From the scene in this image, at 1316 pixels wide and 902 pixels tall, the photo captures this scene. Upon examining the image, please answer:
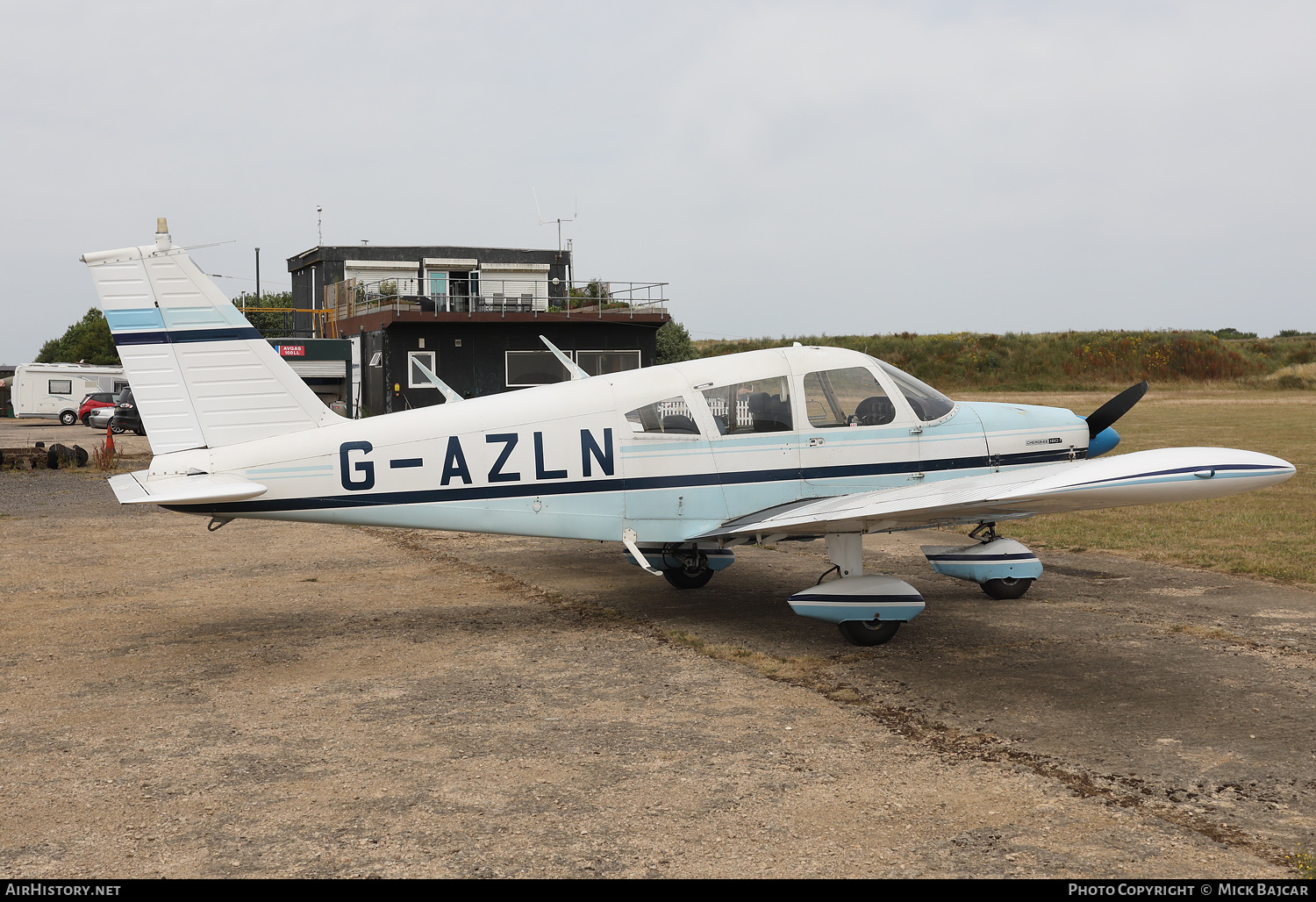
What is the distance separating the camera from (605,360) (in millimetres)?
34531

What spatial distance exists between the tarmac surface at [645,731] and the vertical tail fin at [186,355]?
184 cm

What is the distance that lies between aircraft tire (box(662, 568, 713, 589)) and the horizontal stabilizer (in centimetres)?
426

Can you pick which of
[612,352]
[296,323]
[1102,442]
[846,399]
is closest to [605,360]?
Result: [612,352]

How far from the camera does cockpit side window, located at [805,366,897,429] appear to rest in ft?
29.0

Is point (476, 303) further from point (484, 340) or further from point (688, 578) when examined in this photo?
point (688, 578)

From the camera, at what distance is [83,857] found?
4.20 metres

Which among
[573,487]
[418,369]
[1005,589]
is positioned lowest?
[1005,589]

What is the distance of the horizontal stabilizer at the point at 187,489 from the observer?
7.30 meters

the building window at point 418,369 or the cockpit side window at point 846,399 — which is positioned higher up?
the building window at point 418,369

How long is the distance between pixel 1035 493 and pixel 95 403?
46.1m

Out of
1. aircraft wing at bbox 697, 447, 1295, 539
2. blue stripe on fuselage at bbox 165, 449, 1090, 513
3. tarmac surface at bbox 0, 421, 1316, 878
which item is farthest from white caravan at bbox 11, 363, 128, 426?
aircraft wing at bbox 697, 447, 1295, 539

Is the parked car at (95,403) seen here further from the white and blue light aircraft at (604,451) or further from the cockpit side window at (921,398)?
the cockpit side window at (921,398)

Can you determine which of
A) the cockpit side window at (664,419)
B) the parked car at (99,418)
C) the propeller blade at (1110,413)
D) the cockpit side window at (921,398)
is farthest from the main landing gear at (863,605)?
the parked car at (99,418)

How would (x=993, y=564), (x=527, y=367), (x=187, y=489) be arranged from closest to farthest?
(x=187, y=489)
(x=993, y=564)
(x=527, y=367)
